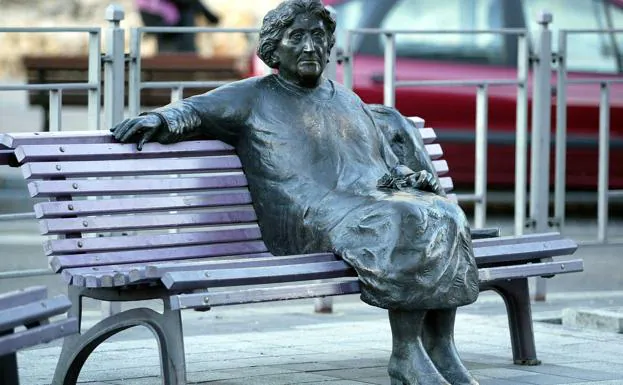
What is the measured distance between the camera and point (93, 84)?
8.41 metres

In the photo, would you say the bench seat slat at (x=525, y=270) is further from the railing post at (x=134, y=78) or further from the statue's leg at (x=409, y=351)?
the railing post at (x=134, y=78)

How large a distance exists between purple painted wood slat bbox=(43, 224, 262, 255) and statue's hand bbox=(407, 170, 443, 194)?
69 cm

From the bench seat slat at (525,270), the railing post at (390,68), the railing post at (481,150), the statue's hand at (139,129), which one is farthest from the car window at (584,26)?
the statue's hand at (139,129)

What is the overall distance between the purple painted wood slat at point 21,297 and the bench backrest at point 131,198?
114 cm

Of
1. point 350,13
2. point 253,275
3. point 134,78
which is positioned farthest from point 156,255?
point 350,13

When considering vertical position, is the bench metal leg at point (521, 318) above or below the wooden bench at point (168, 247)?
below

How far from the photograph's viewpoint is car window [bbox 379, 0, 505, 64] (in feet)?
43.8

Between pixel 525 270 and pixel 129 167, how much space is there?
5.11 ft

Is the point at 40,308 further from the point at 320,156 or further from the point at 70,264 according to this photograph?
the point at 320,156

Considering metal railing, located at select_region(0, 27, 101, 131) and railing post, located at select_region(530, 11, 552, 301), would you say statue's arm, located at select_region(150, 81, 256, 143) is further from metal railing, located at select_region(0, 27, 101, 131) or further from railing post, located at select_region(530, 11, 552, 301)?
railing post, located at select_region(530, 11, 552, 301)

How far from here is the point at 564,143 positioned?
9.74 meters

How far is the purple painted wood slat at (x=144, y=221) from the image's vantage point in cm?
652

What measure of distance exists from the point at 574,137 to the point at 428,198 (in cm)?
617

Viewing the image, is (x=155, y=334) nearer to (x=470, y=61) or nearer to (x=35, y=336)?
(x=35, y=336)
